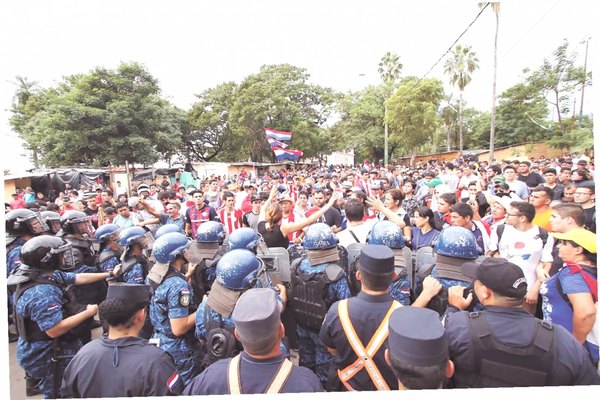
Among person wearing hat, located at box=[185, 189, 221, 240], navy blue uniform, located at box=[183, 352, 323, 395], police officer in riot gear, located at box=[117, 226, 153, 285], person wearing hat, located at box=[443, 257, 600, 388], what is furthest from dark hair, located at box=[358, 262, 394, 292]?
person wearing hat, located at box=[185, 189, 221, 240]

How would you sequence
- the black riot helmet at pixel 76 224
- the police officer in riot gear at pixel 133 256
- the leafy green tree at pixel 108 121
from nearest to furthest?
1. the police officer in riot gear at pixel 133 256
2. the black riot helmet at pixel 76 224
3. the leafy green tree at pixel 108 121

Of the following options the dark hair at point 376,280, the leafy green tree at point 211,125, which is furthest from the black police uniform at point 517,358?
the leafy green tree at point 211,125

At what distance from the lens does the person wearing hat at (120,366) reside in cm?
178

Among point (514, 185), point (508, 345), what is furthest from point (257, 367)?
point (514, 185)

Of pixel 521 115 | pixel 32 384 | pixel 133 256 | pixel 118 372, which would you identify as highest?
pixel 521 115

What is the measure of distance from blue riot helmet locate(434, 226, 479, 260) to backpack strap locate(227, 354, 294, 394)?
1521mm

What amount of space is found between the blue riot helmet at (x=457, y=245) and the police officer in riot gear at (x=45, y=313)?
2.88 meters

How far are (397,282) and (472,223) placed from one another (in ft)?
6.36

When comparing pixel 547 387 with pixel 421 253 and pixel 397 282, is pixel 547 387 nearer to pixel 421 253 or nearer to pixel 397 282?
pixel 397 282

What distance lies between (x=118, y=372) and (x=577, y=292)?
2.96 meters

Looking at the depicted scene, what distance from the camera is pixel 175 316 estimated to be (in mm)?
2520

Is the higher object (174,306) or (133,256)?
(133,256)

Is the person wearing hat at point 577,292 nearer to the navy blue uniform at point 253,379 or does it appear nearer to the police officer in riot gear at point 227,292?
the navy blue uniform at point 253,379

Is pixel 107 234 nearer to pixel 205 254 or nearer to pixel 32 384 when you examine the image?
pixel 205 254
